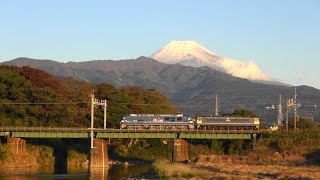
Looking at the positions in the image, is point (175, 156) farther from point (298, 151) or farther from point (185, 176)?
point (185, 176)

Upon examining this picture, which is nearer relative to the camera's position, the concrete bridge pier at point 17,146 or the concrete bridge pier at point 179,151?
the concrete bridge pier at point 17,146

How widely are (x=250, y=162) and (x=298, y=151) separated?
1178cm

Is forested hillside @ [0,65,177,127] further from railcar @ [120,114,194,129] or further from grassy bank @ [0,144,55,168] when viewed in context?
railcar @ [120,114,194,129]

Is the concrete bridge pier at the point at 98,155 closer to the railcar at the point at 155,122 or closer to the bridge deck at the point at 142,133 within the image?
the bridge deck at the point at 142,133

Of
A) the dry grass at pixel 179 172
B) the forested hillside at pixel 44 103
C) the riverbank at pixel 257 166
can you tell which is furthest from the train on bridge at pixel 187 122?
the dry grass at pixel 179 172

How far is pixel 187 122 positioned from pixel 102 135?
1777 cm

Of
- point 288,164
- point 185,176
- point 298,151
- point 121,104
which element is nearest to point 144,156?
point 121,104

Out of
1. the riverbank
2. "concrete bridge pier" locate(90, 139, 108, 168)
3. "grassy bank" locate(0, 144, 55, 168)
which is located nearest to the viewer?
the riverbank

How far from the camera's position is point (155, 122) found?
402ft

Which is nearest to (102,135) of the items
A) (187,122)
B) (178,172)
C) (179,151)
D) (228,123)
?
(179,151)

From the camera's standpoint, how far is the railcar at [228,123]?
12256cm

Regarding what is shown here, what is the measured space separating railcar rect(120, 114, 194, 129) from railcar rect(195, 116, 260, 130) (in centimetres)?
186

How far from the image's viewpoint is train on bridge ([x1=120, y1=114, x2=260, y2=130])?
401 ft

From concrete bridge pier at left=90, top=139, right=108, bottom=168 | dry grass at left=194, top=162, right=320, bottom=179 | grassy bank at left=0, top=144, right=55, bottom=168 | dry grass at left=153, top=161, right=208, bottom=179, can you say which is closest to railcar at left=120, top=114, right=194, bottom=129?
concrete bridge pier at left=90, top=139, right=108, bottom=168
